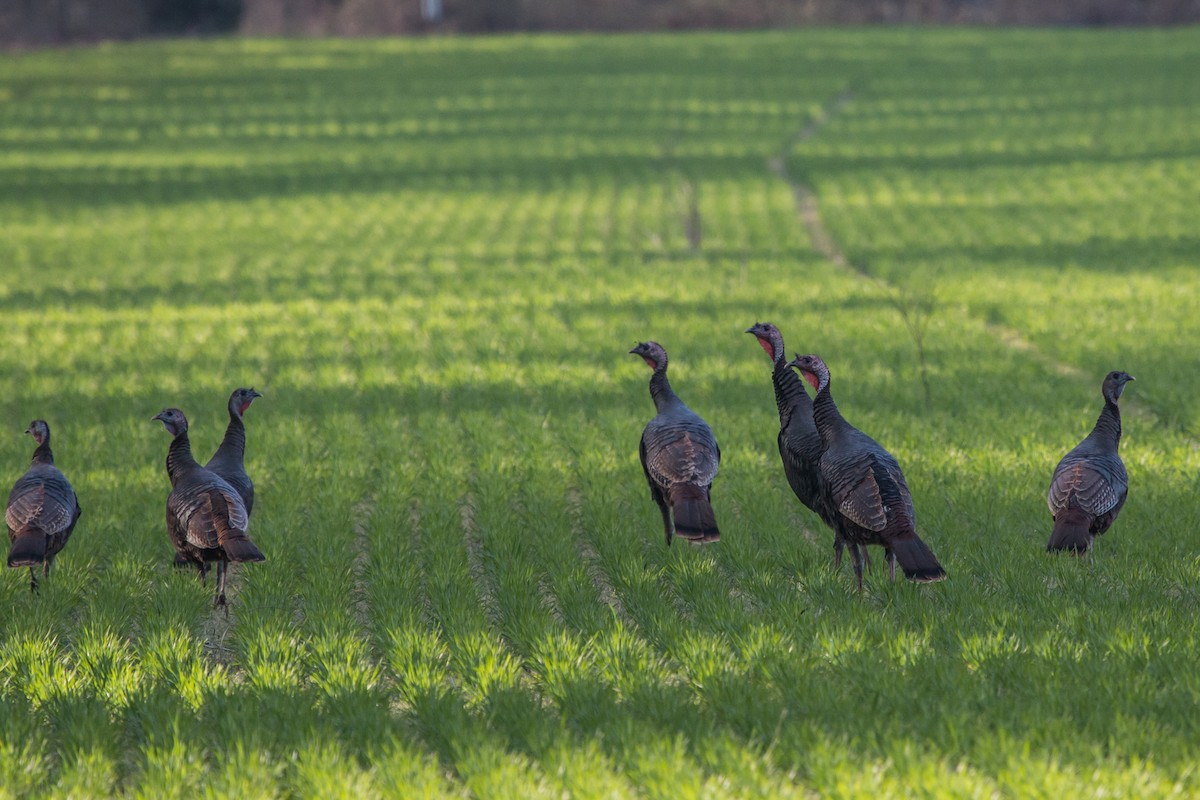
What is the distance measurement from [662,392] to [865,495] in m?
2.15

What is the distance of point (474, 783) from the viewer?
563 centimetres

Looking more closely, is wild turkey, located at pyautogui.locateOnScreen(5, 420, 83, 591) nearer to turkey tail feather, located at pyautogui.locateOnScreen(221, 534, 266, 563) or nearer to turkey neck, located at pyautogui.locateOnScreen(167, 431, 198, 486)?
turkey neck, located at pyautogui.locateOnScreen(167, 431, 198, 486)

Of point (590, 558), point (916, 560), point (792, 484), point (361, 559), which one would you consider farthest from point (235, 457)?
point (916, 560)

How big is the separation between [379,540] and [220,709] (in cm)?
271

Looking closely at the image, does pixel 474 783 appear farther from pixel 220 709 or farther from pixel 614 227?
pixel 614 227

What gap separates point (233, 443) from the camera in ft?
29.3

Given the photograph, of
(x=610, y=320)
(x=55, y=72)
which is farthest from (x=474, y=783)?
(x=55, y=72)

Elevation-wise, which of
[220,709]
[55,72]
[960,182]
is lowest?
[220,709]

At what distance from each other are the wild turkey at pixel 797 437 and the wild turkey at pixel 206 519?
3.45m

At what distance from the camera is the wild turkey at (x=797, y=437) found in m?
8.30

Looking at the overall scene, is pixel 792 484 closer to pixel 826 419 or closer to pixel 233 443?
pixel 826 419

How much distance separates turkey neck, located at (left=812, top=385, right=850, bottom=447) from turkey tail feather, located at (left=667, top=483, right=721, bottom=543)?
2.73 feet

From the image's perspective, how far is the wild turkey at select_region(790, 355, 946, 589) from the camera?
7.08 metres

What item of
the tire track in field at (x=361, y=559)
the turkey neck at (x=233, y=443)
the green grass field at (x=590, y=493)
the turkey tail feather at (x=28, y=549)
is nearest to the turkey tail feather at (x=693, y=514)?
the green grass field at (x=590, y=493)
